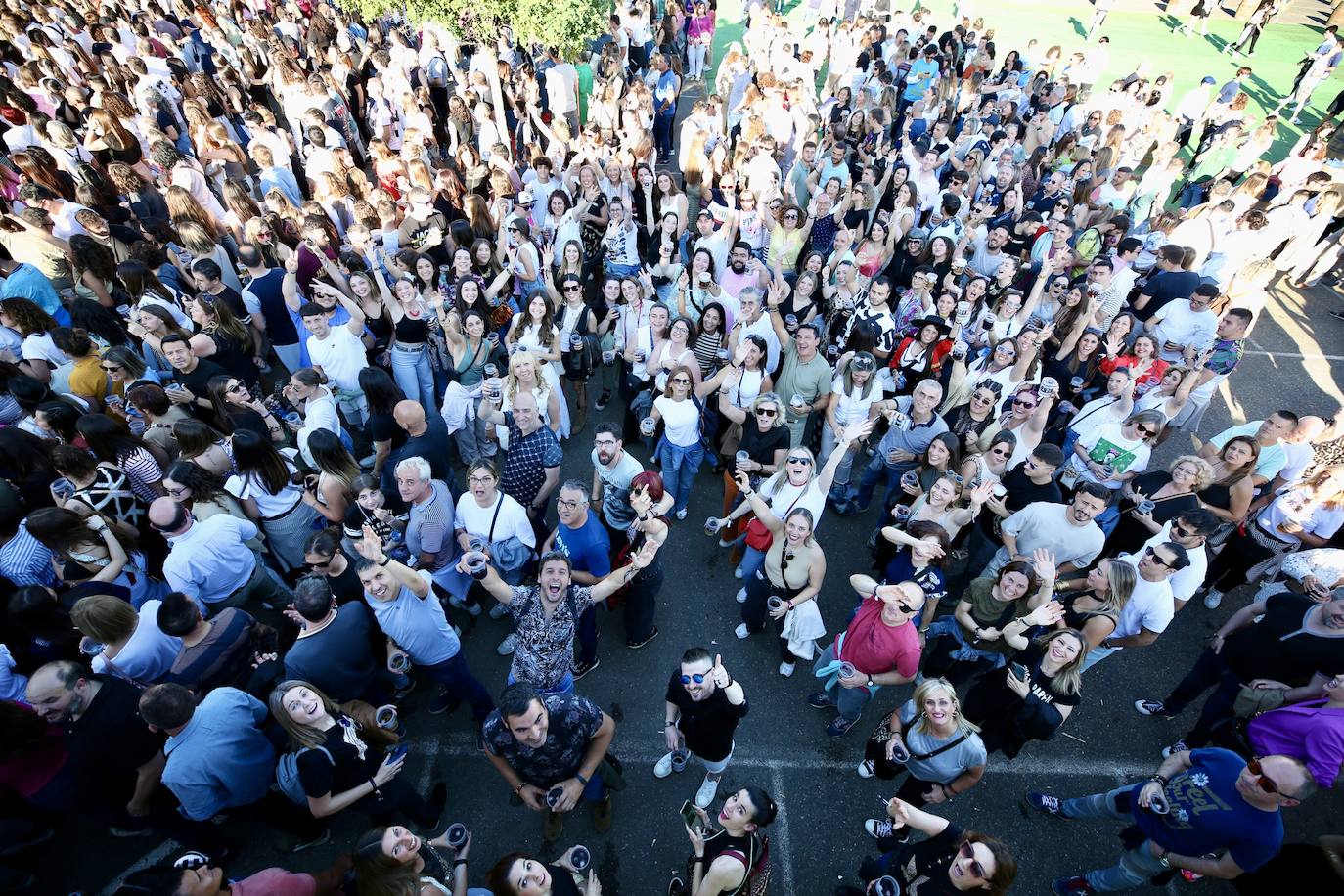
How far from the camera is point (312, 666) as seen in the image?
11.4 ft

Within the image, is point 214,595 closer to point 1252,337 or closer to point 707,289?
point 707,289

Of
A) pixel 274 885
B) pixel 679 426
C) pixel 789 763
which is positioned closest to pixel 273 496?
pixel 274 885

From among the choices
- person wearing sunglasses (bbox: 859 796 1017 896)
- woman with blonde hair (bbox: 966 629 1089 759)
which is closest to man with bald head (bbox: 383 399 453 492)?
person wearing sunglasses (bbox: 859 796 1017 896)

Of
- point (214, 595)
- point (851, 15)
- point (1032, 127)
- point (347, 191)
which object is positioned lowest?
point (214, 595)

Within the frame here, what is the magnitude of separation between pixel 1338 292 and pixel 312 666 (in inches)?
607

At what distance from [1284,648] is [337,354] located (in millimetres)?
7411

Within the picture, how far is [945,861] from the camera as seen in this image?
2.88 meters

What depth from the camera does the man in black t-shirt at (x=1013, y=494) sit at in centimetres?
456

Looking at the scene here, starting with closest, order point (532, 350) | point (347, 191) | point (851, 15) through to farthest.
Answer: point (532, 350)
point (347, 191)
point (851, 15)

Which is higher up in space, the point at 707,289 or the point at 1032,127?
the point at 1032,127

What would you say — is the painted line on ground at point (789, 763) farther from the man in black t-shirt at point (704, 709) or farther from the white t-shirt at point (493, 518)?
the white t-shirt at point (493, 518)

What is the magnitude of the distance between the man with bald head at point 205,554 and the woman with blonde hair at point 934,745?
4319 mm

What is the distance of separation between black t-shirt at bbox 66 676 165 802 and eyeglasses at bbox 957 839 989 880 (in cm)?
415

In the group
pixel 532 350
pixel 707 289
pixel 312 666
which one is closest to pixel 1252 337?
pixel 707 289
